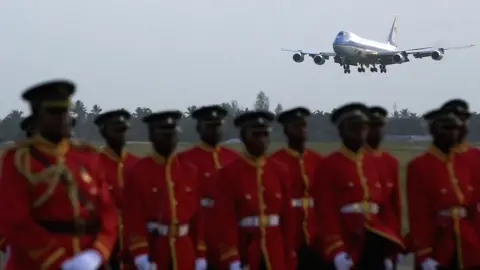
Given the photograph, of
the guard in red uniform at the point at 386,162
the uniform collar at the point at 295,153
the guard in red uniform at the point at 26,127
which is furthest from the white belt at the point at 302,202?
the guard in red uniform at the point at 26,127

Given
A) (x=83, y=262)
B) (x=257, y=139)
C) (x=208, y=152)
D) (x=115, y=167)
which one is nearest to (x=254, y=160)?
(x=257, y=139)

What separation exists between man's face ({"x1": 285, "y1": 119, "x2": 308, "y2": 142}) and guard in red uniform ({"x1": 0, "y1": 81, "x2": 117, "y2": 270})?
330cm

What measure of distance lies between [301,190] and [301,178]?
112 millimetres

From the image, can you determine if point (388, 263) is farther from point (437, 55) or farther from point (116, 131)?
point (437, 55)

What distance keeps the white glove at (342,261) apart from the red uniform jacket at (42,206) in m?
1.98

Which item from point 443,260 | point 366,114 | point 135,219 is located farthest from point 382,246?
point 135,219

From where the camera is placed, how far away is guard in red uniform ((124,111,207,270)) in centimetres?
621

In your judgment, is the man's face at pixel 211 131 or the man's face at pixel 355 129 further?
the man's face at pixel 211 131

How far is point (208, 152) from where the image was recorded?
25.6 feet

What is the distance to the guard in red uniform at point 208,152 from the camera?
292 inches

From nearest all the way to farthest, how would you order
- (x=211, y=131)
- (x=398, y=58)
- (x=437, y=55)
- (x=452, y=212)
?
(x=452, y=212)
(x=211, y=131)
(x=437, y=55)
(x=398, y=58)

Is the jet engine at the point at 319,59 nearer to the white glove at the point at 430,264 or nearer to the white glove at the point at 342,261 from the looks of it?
the white glove at the point at 430,264

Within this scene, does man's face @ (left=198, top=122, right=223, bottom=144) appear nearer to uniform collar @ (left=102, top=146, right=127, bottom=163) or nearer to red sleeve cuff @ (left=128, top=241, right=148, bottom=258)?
uniform collar @ (left=102, top=146, right=127, bottom=163)

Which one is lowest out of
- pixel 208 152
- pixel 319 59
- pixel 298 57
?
pixel 208 152
